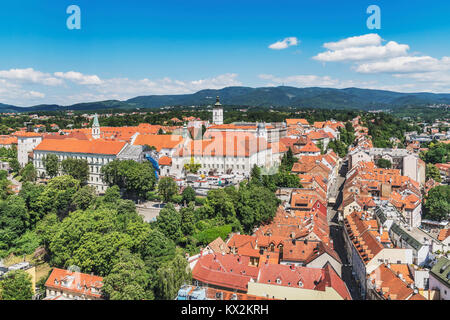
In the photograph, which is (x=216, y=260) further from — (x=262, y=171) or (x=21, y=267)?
(x=262, y=171)

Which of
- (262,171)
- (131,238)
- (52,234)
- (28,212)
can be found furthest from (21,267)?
(262,171)

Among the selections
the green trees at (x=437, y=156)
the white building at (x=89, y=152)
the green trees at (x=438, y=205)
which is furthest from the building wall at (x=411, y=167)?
the white building at (x=89, y=152)

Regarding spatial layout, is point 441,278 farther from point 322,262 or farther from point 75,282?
point 75,282

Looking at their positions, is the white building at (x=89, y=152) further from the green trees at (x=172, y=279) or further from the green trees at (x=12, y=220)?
the green trees at (x=172, y=279)

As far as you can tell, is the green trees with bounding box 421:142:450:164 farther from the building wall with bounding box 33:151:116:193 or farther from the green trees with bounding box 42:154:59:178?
the green trees with bounding box 42:154:59:178

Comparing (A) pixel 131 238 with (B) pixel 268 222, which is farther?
(B) pixel 268 222

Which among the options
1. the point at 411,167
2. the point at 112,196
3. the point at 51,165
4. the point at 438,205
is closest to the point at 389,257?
the point at 438,205
